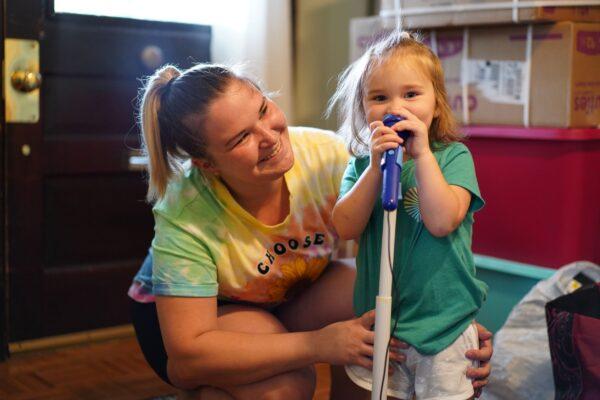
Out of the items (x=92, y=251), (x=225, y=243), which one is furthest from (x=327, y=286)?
(x=92, y=251)

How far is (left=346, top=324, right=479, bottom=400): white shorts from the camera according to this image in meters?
1.24

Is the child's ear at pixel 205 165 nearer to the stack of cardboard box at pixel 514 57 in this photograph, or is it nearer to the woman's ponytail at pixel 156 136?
the woman's ponytail at pixel 156 136

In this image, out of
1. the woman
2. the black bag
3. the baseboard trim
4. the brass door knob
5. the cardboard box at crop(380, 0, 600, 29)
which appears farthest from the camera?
the baseboard trim

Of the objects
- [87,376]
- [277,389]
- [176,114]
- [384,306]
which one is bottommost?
[87,376]

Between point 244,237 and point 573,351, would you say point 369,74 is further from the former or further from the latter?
point 573,351

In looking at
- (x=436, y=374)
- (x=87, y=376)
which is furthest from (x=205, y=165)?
(x=87, y=376)

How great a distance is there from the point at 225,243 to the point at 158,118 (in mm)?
251

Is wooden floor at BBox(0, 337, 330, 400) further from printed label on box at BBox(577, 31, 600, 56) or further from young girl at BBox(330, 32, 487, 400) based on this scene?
printed label on box at BBox(577, 31, 600, 56)

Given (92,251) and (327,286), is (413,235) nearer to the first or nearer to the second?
(327,286)

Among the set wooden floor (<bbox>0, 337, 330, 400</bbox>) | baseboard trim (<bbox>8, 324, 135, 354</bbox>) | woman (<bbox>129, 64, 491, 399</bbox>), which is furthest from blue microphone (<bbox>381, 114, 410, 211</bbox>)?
baseboard trim (<bbox>8, 324, 135, 354</bbox>)

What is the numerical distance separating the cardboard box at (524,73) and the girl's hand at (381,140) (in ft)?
2.59

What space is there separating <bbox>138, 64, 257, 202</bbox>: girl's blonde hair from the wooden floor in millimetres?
773

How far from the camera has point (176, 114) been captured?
1.41m

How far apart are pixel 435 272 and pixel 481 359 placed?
0.16m
